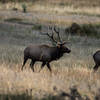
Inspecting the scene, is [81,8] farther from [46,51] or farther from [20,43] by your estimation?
[46,51]

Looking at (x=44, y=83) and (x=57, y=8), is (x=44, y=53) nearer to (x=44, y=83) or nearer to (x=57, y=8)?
(x=44, y=83)

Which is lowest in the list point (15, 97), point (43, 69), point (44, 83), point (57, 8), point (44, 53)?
point (57, 8)

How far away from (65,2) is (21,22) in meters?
19.2

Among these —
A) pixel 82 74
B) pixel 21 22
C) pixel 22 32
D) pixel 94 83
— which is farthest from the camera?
pixel 21 22

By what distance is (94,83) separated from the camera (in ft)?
37.2

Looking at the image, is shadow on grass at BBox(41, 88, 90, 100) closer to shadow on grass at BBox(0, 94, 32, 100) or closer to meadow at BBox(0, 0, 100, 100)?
meadow at BBox(0, 0, 100, 100)

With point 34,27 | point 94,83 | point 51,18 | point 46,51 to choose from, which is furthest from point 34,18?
point 94,83

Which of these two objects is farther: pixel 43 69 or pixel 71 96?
pixel 43 69

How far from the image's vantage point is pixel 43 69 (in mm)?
14688

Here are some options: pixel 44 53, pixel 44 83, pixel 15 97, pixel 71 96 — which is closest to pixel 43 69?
pixel 44 53

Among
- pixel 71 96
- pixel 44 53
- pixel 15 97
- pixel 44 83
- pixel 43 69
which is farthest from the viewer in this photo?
pixel 43 69

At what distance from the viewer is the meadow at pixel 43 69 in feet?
33.8

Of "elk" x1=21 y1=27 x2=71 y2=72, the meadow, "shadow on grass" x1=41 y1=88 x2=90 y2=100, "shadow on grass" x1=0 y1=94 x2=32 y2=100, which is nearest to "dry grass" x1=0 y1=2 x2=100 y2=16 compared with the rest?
the meadow

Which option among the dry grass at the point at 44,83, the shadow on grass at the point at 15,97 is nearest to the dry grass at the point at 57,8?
the dry grass at the point at 44,83
